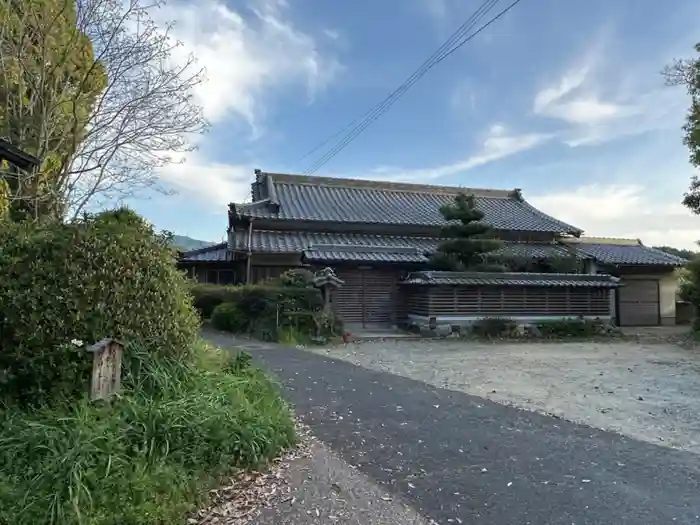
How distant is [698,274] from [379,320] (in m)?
10.6

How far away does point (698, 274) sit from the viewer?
1739cm

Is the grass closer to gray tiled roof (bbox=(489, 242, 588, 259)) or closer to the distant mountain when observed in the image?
the distant mountain

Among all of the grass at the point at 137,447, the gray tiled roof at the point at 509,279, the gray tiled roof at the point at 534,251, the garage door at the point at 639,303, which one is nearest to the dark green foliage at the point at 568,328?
the gray tiled roof at the point at 509,279

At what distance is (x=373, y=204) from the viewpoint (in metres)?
23.5

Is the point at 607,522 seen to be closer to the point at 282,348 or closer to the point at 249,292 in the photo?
the point at 282,348

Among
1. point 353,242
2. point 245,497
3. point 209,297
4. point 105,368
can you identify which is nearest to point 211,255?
Result: point 209,297

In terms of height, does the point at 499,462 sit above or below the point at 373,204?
below

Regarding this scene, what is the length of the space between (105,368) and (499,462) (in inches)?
122

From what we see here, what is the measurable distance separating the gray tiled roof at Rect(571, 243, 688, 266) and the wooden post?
67.2 feet

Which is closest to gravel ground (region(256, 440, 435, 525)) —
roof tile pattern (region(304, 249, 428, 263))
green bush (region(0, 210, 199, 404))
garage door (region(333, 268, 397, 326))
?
green bush (region(0, 210, 199, 404))

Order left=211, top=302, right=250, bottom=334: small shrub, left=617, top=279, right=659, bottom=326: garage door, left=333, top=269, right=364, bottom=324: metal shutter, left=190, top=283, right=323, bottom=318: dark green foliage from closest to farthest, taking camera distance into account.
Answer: left=190, top=283, right=323, bottom=318: dark green foliage < left=211, top=302, right=250, bottom=334: small shrub < left=333, top=269, right=364, bottom=324: metal shutter < left=617, top=279, right=659, bottom=326: garage door

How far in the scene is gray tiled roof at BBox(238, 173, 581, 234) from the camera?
21.0 metres

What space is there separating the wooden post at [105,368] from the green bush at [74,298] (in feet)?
0.63

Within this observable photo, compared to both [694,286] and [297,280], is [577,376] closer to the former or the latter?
[297,280]
